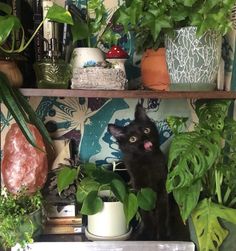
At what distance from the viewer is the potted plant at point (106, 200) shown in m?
0.92

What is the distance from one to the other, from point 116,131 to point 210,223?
41 centimetres

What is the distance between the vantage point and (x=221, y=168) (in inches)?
35.5

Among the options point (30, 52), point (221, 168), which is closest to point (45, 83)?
point (30, 52)

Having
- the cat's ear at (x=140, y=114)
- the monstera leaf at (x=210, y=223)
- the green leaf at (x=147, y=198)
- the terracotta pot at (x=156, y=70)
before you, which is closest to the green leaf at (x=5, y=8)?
the terracotta pot at (x=156, y=70)

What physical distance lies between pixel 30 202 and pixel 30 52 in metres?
0.44

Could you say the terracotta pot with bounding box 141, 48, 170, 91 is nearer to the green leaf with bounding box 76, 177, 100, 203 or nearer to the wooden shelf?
the wooden shelf

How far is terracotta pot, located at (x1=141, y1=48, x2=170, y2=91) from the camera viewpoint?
36.3 inches

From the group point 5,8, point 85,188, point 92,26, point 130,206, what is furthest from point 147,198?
point 5,8

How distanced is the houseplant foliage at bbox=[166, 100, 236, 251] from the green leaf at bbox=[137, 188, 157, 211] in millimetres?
105

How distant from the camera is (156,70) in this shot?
0.93 metres

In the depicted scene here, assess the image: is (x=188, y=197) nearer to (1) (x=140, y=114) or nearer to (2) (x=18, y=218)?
(1) (x=140, y=114)

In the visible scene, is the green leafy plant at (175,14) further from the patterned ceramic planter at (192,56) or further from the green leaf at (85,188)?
the green leaf at (85,188)

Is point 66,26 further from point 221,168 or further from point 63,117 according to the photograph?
point 221,168

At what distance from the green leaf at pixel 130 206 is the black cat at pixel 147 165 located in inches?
4.2
